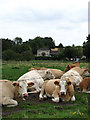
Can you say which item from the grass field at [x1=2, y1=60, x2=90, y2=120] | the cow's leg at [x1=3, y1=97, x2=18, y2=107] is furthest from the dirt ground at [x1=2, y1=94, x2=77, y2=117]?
the cow's leg at [x1=3, y1=97, x2=18, y2=107]

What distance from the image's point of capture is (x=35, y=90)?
8578 mm

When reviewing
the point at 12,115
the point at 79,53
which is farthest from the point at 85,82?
the point at 79,53

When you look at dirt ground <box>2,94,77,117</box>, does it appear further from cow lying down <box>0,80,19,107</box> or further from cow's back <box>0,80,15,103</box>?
cow's back <box>0,80,15,103</box>

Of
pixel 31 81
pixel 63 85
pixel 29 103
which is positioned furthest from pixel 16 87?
pixel 31 81

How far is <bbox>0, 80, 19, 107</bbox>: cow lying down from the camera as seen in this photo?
628cm

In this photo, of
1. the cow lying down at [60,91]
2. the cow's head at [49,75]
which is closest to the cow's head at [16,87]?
the cow lying down at [60,91]

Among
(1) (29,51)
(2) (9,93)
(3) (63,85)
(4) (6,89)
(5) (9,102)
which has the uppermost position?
(1) (29,51)

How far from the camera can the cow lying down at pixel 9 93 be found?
247 inches

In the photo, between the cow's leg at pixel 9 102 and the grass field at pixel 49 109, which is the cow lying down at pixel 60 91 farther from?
the cow's leg at pixel 9 102

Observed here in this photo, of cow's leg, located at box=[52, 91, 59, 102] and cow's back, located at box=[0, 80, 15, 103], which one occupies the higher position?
cow's back, located at box=[0, 80, 15, 103]

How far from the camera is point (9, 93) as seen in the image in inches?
257

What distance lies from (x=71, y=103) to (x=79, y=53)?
51.6m

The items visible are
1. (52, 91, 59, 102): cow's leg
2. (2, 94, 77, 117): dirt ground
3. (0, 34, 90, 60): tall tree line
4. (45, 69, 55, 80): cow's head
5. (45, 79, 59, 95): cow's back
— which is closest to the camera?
(2, 94, 77, 117): dirt ground

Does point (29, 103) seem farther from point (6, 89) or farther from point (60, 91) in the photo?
point (60, 91)
